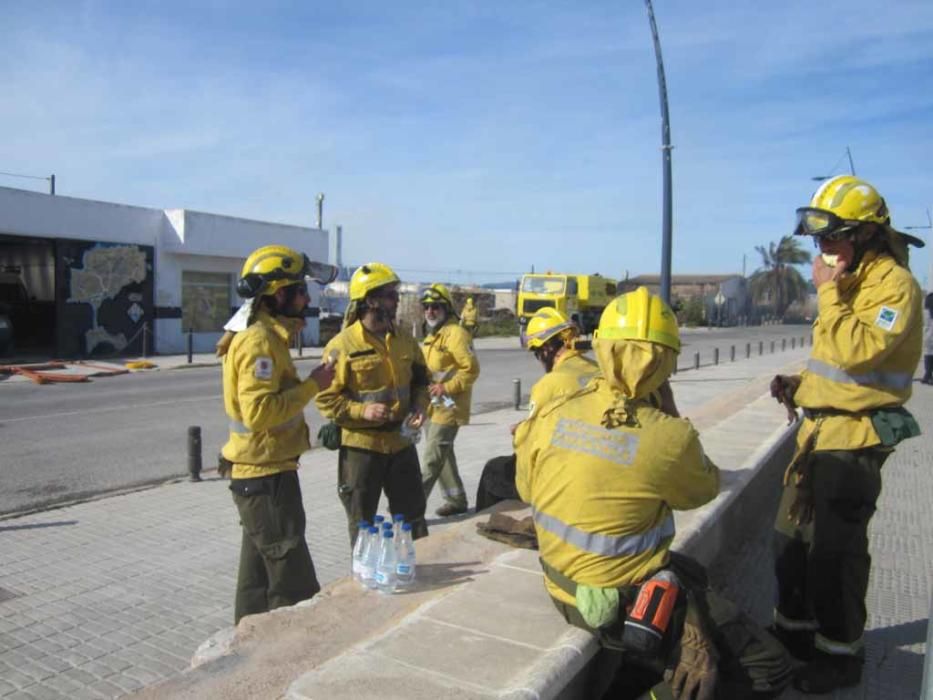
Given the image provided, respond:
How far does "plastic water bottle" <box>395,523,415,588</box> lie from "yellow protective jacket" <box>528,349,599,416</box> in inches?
41.6

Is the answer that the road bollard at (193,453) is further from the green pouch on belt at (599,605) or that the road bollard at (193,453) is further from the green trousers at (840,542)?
the green trousers at (840,542)

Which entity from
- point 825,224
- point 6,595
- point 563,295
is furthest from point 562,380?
point 563,295

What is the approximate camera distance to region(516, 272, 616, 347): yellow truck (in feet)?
114

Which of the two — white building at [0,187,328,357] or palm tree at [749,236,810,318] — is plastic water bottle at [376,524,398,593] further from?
palm tree at [749,236,810,318]

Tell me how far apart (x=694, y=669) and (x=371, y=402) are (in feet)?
8.45

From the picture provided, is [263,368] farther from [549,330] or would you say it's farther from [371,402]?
[549,330]

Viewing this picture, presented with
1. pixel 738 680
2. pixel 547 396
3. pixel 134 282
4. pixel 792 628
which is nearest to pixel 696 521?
pixel 792 628

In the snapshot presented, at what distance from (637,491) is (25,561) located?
494cm

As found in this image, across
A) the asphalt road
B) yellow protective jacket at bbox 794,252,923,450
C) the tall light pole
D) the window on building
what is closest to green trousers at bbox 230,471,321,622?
yellow protective jacket at bbox 794,252,923,450

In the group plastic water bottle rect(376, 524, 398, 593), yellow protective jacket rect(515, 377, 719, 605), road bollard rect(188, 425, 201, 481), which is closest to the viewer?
yellow protective jacket rect(515, 377, 719, 605)

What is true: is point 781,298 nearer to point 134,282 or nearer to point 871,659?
point 134,282

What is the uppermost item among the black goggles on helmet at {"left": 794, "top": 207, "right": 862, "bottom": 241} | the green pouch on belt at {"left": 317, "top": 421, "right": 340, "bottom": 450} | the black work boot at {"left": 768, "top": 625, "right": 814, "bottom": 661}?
the black goggles on helmet at {"left": 794, "top": 207, "right": 862, "bottom": 241}

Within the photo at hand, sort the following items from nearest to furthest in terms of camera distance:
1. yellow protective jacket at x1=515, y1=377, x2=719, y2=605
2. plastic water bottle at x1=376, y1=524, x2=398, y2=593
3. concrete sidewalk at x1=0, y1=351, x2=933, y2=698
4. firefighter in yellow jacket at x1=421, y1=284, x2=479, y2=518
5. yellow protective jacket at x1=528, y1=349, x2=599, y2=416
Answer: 1. yellow protective jacket at x1=515, y1=377, x2=719, y2=605
2. plastic water bottle at x1=376, y1=524, x2=398, y2=593
3. concrete sidewalk at x1=0, y1=351, x2=933, y2=698
4. yellow protective jacket at x1=528, y1=349, x2=599, y2=416
5. firefighter in yellow jacket at x1=421, y1=284, x2=479, y2=518

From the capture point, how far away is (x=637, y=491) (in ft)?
8.90
